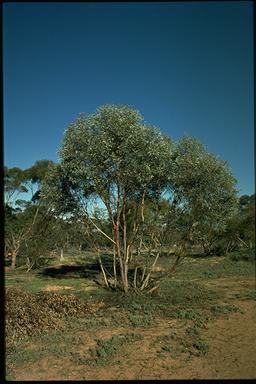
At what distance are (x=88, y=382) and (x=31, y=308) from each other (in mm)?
7456

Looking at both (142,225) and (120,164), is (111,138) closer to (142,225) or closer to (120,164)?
(120,164)

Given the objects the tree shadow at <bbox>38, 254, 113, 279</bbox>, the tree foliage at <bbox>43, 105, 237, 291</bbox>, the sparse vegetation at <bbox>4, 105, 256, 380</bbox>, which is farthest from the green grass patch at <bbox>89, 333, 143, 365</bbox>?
the tree shadow at <bbox>38, 254, 113, 279</bbox>

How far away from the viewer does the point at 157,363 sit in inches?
348

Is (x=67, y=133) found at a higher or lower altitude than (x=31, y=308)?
higher

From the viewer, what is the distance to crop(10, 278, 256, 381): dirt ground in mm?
8078

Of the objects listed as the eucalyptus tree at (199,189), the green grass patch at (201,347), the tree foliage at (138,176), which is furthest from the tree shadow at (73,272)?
the green grass patch at (201,347)

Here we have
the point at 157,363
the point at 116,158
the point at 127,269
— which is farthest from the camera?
the point at 127,269

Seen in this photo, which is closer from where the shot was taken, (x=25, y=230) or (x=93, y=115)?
(x=93, y=115)

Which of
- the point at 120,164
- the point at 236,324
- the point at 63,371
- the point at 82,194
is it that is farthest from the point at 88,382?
the point at 82,194

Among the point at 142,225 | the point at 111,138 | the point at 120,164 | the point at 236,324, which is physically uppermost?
the point at 111,138

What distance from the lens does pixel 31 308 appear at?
565 inches

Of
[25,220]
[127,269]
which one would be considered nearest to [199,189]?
[127,269]

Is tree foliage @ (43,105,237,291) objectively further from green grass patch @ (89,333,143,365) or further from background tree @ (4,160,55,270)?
background tree @ (4,160,55,270)

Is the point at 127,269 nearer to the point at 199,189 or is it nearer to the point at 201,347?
the point at 199,189
